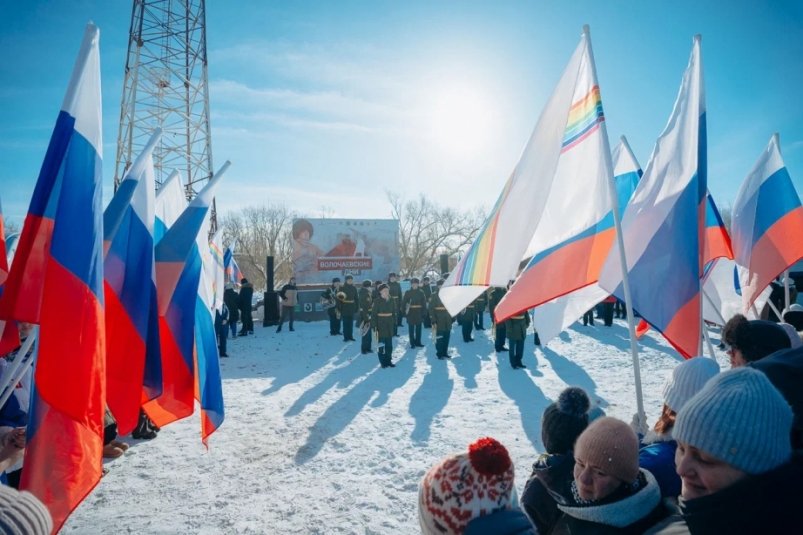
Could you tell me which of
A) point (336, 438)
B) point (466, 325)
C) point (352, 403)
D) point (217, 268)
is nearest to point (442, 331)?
point (466, 325)

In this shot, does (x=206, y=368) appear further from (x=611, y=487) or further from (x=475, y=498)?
(x=611, y=487)

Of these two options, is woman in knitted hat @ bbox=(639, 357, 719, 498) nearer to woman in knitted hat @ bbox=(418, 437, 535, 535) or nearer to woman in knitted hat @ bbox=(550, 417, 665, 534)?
woman in knitted hat @ bbox=(550, 417, 665, 534)

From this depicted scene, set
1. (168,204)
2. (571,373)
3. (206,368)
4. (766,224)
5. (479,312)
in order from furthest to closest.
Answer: (479,312) < (571,373) < (766,224) < (168,204) < (206,368)

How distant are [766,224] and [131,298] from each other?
6.35m

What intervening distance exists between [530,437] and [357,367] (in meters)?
5.23

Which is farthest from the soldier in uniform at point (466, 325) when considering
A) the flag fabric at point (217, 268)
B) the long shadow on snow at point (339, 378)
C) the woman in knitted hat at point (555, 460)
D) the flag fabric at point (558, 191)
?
the woman in knitted hat at point (555, 460)

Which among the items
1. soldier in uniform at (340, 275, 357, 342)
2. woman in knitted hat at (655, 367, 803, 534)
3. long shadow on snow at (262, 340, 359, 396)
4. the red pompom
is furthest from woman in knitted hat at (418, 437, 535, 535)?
soldier in uniform at (340, 275, 357, 342)

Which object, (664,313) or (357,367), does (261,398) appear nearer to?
(357,367)

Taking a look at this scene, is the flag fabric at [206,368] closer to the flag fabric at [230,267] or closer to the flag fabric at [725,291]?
the flag fabric at [725,291]

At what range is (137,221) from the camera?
10.7 ft

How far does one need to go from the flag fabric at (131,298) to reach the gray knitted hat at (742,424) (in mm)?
3204

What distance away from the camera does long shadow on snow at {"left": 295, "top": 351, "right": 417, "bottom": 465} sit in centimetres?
536

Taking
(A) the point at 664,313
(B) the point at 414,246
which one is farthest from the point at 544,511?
(B) the point at 414,246

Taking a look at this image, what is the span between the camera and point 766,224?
15.0 ft
